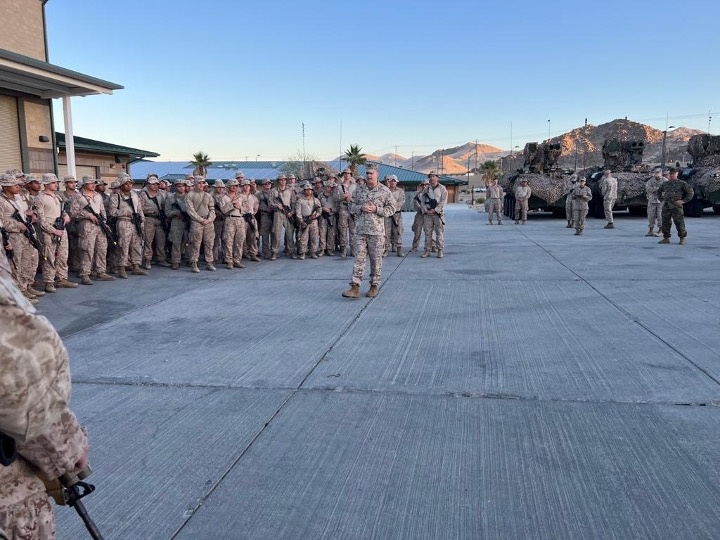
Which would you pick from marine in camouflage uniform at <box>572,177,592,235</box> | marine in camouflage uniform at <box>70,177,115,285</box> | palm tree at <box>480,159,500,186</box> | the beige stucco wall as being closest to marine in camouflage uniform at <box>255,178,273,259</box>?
marine in camouflage uniform at <box>70,177,115,285</box>

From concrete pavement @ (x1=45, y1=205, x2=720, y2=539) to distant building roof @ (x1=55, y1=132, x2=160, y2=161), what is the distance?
14.5 metres

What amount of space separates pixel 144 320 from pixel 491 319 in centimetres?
368

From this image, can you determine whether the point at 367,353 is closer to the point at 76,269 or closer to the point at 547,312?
the point at 547,312

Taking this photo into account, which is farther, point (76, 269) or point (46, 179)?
point (76, 269)

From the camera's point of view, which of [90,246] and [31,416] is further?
[90,246]

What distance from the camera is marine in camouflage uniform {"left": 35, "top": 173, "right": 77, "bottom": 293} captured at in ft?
28.2

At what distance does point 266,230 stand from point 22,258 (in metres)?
4.98

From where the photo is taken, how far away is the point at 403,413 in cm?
384

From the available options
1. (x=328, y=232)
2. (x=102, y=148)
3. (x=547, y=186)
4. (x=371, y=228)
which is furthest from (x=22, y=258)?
(x=547, y=186)

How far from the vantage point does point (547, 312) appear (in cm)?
658

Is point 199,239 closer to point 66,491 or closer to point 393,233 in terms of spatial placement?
point 393,233

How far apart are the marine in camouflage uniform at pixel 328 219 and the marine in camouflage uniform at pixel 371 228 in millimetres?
4586

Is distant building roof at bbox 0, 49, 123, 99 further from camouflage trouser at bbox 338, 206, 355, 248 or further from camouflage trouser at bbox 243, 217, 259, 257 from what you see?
camouflage trouser at bbox 338, 206, 355, 248

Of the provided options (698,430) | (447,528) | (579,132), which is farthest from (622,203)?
(579,132)
